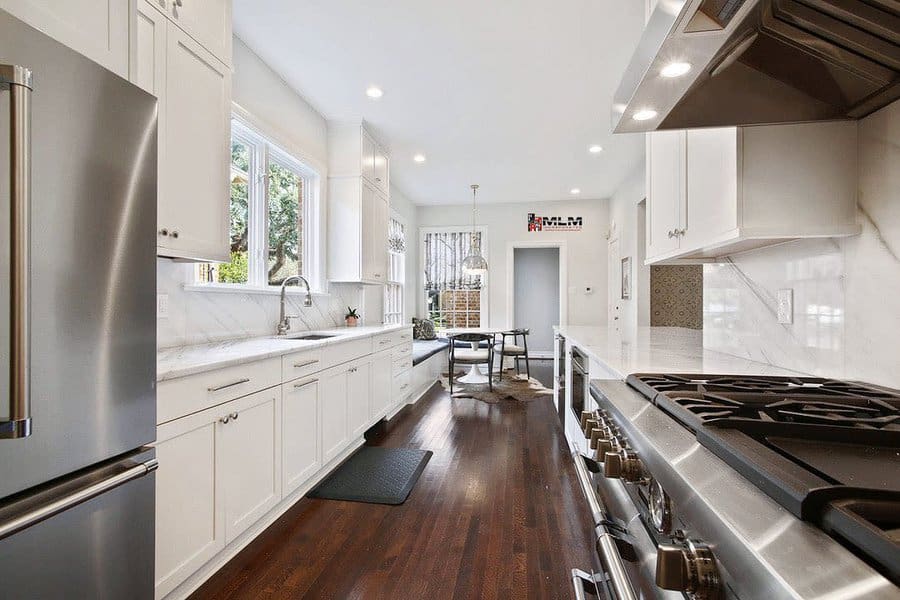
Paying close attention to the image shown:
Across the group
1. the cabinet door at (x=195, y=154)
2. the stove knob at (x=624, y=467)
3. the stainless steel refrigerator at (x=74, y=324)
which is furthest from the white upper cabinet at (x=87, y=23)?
the stove knob at (x=624, y=467)

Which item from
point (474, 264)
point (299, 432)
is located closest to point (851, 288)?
point (299, 432)

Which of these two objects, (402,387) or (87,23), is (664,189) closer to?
(87,23)

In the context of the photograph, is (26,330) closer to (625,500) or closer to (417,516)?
(625,500)

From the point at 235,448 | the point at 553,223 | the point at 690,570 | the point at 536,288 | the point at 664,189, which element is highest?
the point at 553,223

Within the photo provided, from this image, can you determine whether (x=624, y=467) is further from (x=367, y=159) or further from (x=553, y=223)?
(x=553, y=223)

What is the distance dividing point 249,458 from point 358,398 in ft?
3.86

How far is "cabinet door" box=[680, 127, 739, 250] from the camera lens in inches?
50.1

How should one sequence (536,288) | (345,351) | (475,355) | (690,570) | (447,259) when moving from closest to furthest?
1. (690,570)
2. (345,351)
3. (475,355)
4. (447,259)
5. (536,288)

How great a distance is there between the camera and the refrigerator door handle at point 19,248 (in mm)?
716

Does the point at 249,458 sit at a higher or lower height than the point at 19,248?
lower

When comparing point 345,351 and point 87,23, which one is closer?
point 87,23

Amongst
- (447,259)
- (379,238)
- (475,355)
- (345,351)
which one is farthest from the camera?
(447,259)

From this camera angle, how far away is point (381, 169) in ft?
14.2

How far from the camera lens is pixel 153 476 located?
1086mm
